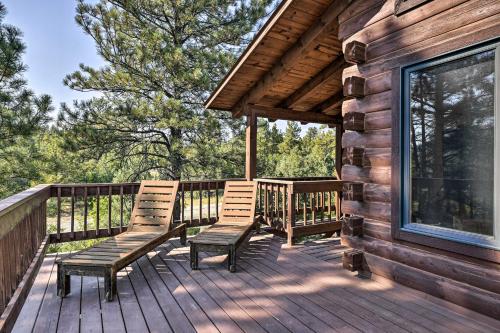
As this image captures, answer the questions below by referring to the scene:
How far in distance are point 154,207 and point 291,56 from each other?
3265mm

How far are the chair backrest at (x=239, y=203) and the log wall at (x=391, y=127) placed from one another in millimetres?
1789

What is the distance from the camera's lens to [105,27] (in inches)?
377

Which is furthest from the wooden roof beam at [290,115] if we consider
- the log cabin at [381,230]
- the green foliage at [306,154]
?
the green foliage at [306,154]

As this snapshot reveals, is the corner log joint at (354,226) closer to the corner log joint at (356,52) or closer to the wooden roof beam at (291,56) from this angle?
the corner log joint at (356,52)

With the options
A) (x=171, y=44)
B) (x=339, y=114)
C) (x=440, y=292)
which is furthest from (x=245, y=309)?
(x=171, y=44)

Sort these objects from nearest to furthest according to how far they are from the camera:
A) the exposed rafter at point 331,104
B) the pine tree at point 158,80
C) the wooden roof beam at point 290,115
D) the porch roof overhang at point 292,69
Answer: the porch roof overhang at point 292,69 → the wooden roof beam at point 290,115 → the exposed rafter at point 331,104 → the pine tree at point 158,80

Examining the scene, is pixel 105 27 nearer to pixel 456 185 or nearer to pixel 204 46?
pixel 204 46

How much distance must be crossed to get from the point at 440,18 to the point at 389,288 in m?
2.72

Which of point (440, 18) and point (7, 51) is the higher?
point (7, 51)

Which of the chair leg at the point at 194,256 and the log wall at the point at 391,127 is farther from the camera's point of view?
the chair leg at the point at 194,256

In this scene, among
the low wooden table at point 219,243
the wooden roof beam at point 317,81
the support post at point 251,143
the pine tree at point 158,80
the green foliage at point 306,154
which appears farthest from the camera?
the green foliage at point 306,154

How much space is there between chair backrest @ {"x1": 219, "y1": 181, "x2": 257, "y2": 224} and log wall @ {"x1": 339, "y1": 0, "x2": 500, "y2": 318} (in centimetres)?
179

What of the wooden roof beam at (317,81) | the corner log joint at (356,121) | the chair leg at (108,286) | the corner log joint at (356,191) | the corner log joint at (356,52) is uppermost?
the wooden roof beam at (317,81)

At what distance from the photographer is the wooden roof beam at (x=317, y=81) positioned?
18.9 feet
